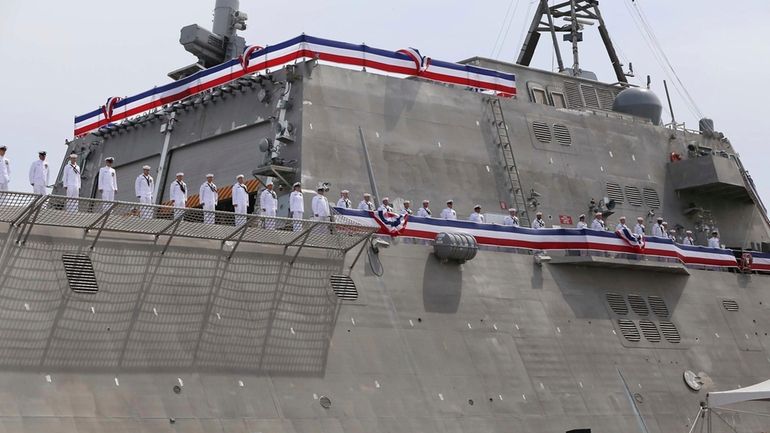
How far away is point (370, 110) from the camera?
2231 centimetres

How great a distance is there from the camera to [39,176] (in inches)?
667

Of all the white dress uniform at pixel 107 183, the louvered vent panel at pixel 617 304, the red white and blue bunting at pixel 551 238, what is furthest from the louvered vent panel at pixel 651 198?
the white dress uniform at pixel 107 183

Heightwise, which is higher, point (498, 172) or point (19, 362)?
point (498, 172)

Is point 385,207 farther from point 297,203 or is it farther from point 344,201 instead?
point 297,203

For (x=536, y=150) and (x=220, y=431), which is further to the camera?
(x=536, y=150)

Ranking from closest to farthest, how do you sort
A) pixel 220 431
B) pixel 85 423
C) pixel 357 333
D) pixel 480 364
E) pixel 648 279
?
pixel 85 423
pixel 220 431
pixel 357 333
pixel 480 364
pixel 648 279

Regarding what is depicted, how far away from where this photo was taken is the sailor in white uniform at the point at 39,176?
16938mm

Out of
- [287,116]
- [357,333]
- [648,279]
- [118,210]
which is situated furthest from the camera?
[648,279]

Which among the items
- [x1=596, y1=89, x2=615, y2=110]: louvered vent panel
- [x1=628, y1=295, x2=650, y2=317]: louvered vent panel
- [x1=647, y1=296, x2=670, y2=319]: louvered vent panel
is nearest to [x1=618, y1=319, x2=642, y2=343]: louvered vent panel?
[x1=628, y1=295, x2=650, y2=317]: louvered vent panel

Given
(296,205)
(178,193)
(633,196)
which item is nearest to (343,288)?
(296,205)

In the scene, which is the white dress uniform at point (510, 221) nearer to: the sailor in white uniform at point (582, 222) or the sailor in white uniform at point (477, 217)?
the sailor in white uniform at point (477, 217)

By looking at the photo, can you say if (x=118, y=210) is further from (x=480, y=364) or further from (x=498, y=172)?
(x=498, y=172)

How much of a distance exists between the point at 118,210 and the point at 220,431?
4.10 m

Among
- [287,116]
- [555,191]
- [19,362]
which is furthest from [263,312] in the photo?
[555,191]
